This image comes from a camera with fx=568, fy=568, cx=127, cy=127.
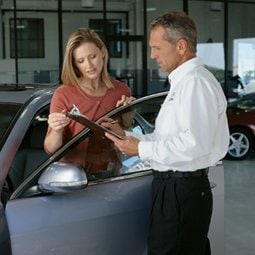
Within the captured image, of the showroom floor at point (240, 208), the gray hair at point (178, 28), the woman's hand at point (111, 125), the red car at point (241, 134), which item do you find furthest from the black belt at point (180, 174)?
the red car at point (241, 134)

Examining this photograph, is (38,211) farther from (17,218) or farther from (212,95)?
(212,95)

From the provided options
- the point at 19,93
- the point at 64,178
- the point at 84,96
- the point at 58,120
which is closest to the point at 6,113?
the point at 19,93

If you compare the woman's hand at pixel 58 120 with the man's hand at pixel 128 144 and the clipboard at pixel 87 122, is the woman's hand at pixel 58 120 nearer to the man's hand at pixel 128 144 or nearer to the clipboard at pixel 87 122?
the clipboard at pixel 87 122

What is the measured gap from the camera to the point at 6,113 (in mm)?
3188

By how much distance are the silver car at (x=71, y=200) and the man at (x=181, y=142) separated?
0.20 m

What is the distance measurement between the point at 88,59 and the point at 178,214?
0.88 metres

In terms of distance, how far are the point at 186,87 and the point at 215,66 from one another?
15.5m

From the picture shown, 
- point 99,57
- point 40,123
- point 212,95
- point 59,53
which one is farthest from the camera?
point 59,53

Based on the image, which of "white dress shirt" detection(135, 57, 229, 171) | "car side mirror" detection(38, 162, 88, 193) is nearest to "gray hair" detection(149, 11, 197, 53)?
"white dress shirt" detection(135, 57, 229, 171)

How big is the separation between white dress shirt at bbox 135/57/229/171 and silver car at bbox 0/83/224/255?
347 mm

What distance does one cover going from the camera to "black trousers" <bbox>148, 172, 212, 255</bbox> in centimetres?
251

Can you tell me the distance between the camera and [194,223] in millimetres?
2580

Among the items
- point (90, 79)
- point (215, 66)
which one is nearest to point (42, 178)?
point (90, 79)

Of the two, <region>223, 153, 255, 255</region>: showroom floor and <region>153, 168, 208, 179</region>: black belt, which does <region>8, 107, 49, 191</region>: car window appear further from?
<region>223, 153, 255, 255</region>: showroom floor
